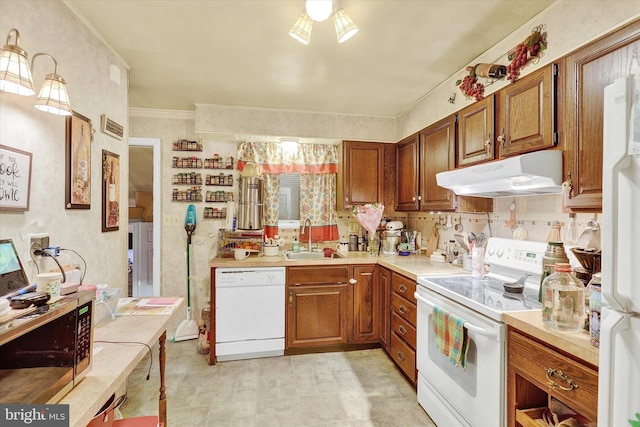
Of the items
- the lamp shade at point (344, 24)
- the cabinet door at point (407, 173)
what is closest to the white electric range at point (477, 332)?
the cabinet door at point (407, 173)

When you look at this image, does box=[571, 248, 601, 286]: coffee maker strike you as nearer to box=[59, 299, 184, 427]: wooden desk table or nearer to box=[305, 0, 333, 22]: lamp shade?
box=[305, 0, 333, 22]: lamp shade

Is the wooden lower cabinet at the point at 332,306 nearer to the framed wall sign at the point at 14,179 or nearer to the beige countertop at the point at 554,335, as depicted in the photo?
the beige countertop at the point at 554,335

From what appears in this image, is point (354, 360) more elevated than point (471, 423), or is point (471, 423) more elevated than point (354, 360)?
point (471, 423)

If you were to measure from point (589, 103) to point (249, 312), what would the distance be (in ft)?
8.60

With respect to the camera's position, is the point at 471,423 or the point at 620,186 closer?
the point at 620,186

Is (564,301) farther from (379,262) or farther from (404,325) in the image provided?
(379,262)

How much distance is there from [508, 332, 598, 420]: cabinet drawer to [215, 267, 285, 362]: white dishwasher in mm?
1851

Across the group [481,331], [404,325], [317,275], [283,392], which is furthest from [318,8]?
[283,392]

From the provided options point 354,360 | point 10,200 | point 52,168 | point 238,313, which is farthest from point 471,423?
point 52,168

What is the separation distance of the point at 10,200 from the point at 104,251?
0.82 meters

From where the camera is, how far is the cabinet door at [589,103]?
1.12 metres

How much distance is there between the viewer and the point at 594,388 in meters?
0.96

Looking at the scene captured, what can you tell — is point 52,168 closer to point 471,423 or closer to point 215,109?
point 215,109

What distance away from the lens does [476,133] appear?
1965 millimetres
